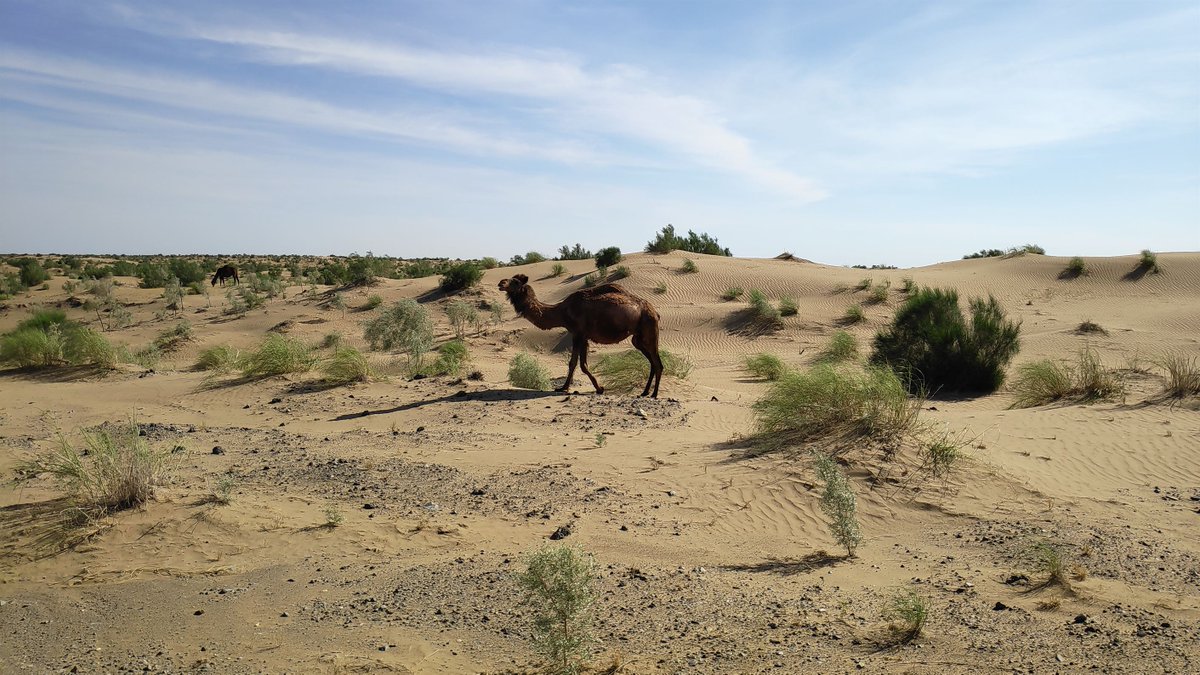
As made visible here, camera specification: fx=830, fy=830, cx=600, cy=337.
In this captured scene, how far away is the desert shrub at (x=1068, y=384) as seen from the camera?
13031 millimetres

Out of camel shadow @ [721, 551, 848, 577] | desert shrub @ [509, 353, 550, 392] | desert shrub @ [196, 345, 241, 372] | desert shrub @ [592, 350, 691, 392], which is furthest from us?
desert shrub @ [196, 345, 241, 372]

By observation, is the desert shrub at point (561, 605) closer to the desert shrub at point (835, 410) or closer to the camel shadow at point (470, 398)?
the desert shrub at point (835, 410)

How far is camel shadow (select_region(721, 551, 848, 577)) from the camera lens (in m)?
6.60

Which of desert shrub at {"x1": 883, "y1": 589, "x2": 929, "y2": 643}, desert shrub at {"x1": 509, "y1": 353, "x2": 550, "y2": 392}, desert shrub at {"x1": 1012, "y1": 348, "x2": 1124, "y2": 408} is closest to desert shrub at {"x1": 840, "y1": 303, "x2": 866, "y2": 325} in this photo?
desert shrub at {"x1": 1012, "y1": 348, "x2": 1124, "y2": 408}

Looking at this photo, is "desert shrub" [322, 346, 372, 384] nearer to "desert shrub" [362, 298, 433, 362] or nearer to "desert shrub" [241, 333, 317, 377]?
"desert shrub" [241, 333, 317, 377]

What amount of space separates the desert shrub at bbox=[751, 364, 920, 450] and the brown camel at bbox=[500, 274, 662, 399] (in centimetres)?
397

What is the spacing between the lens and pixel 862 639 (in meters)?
5.27

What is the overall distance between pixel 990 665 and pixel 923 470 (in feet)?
13.2

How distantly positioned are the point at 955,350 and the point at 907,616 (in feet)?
39.7

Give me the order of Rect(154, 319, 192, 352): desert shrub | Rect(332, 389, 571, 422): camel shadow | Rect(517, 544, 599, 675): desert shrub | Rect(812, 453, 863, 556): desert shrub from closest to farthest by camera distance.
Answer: Rect(517, 544, 599, 675): desert shrub, Rect(812, 453, 863, 556): desert shrub, Rect(332, 389, 571, 422): camel shadow, Rect(154, 319, 192, 352): desert shrub

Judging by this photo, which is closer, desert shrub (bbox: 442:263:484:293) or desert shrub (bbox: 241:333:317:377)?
desert shrub (bbox: 241:333:317:377)

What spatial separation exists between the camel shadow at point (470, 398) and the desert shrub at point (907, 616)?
8.40m

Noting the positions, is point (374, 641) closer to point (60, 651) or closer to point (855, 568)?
point (60, 651)

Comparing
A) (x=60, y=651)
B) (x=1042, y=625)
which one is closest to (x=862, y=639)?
(x=1042, y=625)
